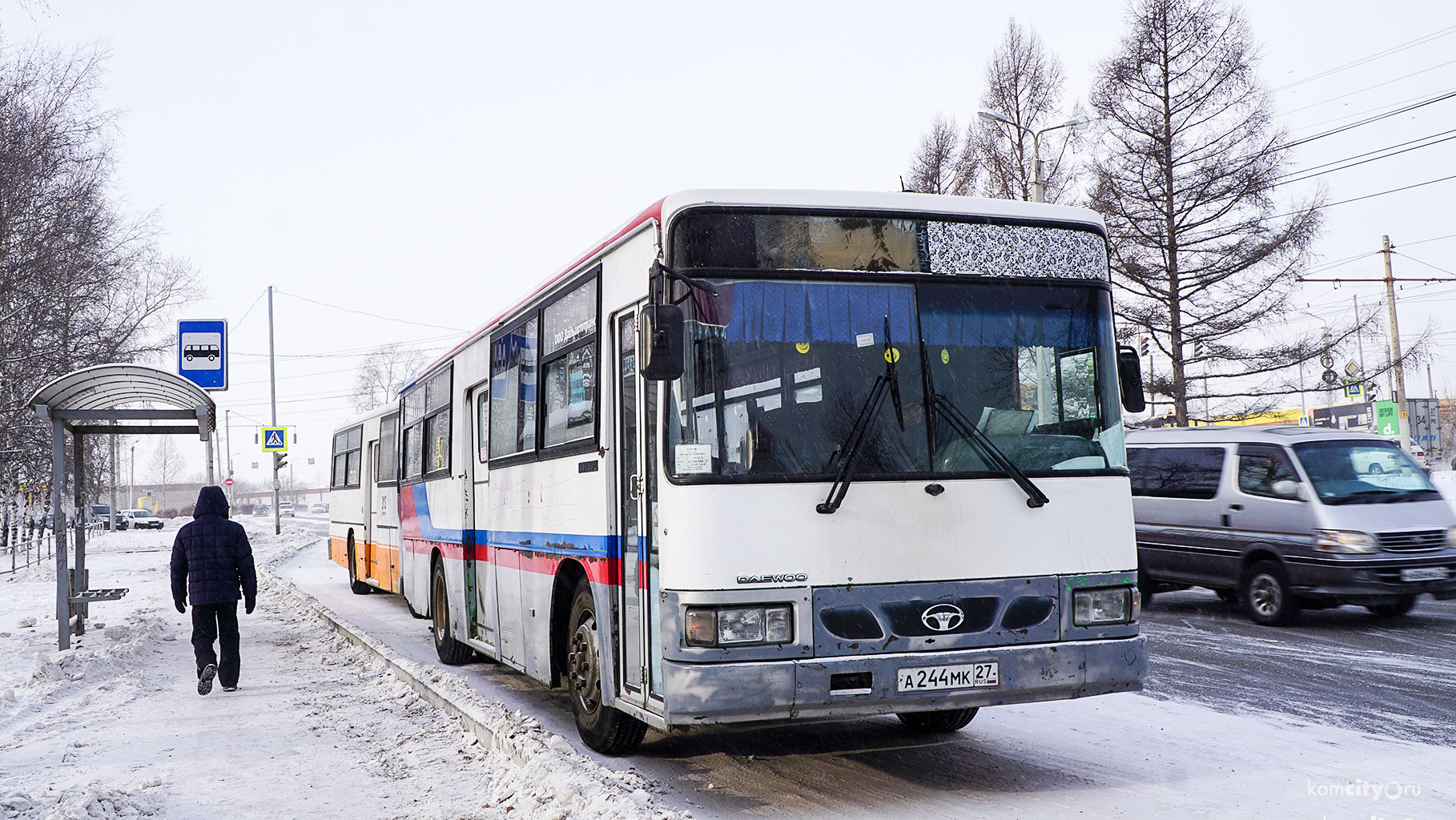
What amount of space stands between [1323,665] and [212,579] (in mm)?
9488

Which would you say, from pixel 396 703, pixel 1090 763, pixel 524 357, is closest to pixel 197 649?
pixel 396 703

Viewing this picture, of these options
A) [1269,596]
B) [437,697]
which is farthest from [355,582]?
[1269,596]

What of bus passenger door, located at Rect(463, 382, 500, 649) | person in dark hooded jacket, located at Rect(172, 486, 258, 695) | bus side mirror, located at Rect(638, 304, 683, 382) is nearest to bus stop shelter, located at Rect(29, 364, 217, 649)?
person in dark hooded jacket, located at Rect(172, 486, 258, 695)

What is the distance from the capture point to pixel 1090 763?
6.54 m

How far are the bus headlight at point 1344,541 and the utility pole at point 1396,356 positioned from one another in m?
17.4

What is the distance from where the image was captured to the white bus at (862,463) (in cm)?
543

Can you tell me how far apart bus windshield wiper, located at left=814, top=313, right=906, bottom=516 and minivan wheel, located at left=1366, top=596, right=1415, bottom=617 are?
31.9 ft

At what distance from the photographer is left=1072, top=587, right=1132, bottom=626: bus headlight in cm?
585

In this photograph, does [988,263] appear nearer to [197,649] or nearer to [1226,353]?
[197,649]

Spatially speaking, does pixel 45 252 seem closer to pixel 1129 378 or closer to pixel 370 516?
pixel 370 516

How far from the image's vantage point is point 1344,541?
1221 cm

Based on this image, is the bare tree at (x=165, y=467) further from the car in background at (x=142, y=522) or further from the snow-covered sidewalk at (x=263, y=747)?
the snow-covered sidewalk at (x=263, y=747)

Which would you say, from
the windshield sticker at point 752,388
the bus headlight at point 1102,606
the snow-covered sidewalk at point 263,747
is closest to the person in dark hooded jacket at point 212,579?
the snow-covered sidewalk at point 263,747

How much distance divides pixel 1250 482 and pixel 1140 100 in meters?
16.0
